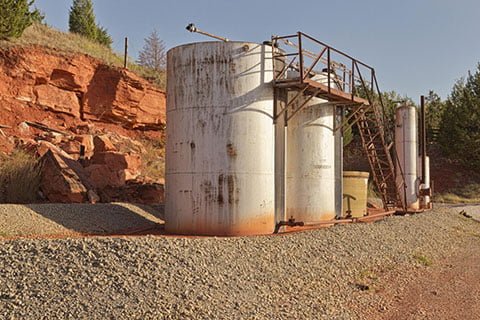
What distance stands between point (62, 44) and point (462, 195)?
30.2 m

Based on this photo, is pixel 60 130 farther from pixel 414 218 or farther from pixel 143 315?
pixel 143 315

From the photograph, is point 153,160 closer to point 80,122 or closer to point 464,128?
point 80,122

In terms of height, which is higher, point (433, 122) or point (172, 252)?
point (433, 122)

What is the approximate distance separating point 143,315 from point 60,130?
19.8m

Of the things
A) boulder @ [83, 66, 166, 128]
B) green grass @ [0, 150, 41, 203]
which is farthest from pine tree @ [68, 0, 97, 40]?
green grass @ [0, 150, 41, 203]

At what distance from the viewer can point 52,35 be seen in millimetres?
30266

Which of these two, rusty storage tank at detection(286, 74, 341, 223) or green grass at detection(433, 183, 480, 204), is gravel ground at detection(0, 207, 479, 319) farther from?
green grass at detection(433, 183, 480, 204)

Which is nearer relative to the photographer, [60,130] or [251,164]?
[251,164]

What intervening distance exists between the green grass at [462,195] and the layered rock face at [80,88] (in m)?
21.2

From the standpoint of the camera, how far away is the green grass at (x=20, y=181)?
16203 millimetres

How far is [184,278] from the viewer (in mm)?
7676

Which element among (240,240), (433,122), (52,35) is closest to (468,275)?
(240,240)

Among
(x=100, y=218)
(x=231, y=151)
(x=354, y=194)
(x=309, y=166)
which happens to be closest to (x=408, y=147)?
(x=354, y=194)

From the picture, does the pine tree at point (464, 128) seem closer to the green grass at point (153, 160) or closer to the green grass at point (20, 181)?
the green grass at point (153, 160)
